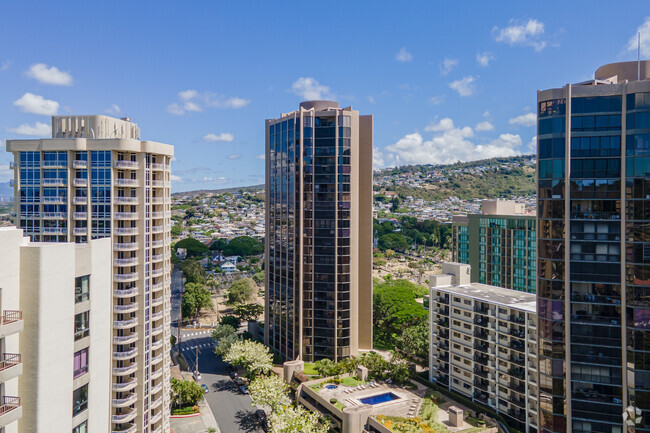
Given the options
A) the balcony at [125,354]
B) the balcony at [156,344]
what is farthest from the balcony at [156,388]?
the balcony at [125,354]

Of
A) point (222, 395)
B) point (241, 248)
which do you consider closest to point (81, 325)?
point (222, 395)

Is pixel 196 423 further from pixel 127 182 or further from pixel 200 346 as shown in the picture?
pixel 127 182

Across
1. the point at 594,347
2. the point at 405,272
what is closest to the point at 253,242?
the point at 405,272

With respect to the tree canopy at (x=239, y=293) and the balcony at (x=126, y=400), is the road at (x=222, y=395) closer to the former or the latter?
the balcony at (x=126, y=400)

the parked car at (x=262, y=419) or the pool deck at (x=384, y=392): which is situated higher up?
the pool deck at (x=384, y=392)

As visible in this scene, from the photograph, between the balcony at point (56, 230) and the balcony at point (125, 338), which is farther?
the balcony at point (56, 230)
